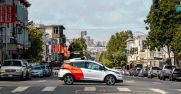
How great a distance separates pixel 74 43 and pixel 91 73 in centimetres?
16084

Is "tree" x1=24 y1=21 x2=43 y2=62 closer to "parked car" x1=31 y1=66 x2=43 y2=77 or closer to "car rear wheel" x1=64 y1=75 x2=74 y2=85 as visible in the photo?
"parked car" x1=31 y1=66 x2=43 y2=77

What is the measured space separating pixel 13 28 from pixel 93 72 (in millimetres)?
51350

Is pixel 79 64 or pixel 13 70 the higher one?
pixel 79 64

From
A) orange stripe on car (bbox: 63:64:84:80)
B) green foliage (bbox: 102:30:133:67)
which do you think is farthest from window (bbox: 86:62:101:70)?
green foliage (bbox: 102:30:133:67)

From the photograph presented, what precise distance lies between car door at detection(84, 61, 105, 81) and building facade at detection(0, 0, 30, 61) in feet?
91.8

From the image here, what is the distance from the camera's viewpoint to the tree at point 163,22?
225 ft

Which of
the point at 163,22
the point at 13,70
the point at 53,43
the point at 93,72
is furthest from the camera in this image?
the point at 53,43

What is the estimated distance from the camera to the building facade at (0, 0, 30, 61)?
64.4m

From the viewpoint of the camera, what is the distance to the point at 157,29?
70.2 m

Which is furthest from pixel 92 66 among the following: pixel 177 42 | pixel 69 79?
pixel 177 42

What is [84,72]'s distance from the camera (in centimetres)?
3703

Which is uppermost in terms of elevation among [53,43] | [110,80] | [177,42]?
[53,43]

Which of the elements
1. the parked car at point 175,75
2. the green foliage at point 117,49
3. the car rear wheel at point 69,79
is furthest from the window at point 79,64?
the green foliage at point 117,49

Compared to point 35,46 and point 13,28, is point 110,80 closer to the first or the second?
point 13,28
